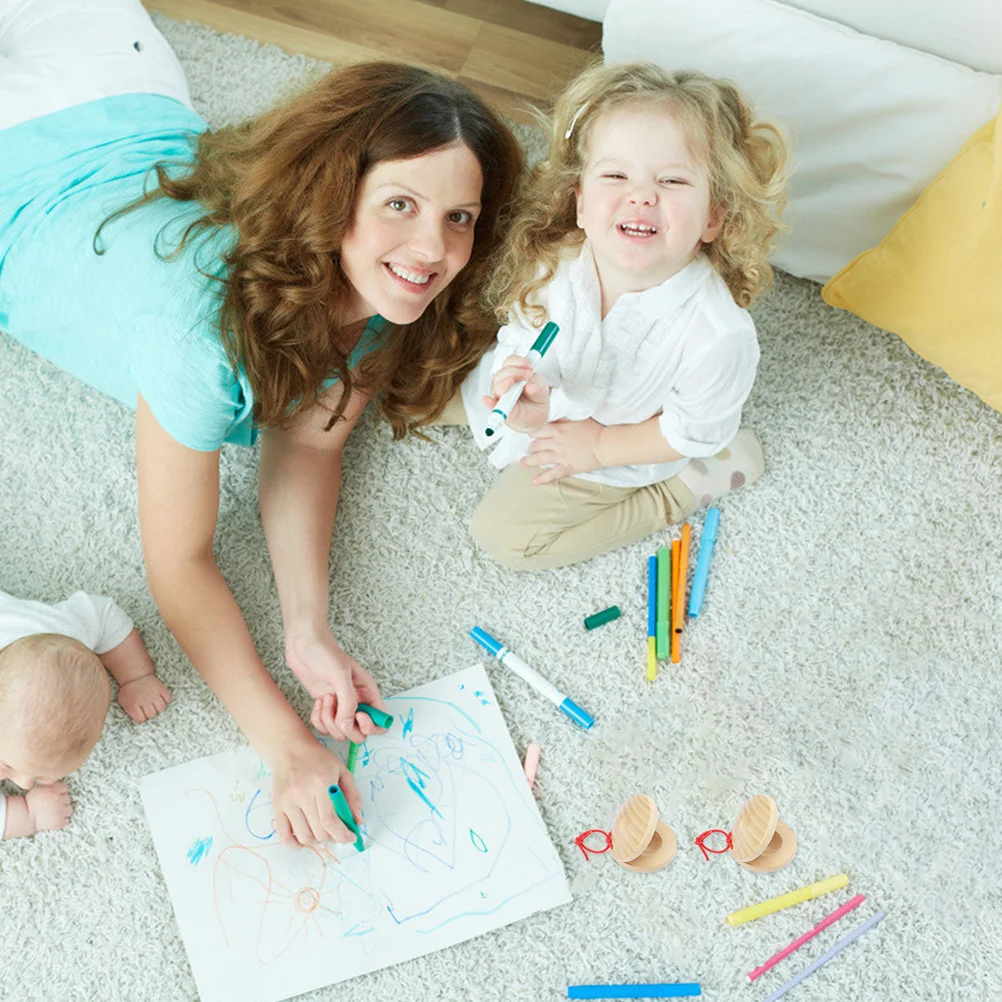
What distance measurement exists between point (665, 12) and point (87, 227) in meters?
0.65

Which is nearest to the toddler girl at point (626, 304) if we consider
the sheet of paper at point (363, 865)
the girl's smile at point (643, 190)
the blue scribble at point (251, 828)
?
the girl's smile at point (643, 190)

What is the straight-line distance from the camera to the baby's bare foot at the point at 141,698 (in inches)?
43.9

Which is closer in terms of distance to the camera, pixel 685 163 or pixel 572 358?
pixel 685 163

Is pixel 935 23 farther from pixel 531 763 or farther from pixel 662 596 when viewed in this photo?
pixel 531 763

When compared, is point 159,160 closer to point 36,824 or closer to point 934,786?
point 36,824

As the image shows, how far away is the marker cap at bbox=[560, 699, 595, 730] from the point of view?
1.12 metres

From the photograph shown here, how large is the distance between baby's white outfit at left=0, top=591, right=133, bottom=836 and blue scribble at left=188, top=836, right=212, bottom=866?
20 cm

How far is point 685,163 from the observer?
0.89 m

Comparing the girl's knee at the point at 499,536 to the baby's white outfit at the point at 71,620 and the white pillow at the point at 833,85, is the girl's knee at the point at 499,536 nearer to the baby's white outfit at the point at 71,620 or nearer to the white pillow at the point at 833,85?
the baby's white outfit at the point at 71,620

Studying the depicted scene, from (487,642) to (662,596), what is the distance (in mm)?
208

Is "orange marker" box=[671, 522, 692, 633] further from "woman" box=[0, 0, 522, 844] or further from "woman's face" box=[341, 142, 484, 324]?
"woman's face" box=[341, 142, 484, 324]

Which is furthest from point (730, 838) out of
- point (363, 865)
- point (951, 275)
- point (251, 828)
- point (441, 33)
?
point (441, 33)

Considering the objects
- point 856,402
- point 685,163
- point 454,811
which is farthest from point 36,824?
point 856,402

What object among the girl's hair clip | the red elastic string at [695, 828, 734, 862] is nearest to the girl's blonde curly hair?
the girl's hair clip
